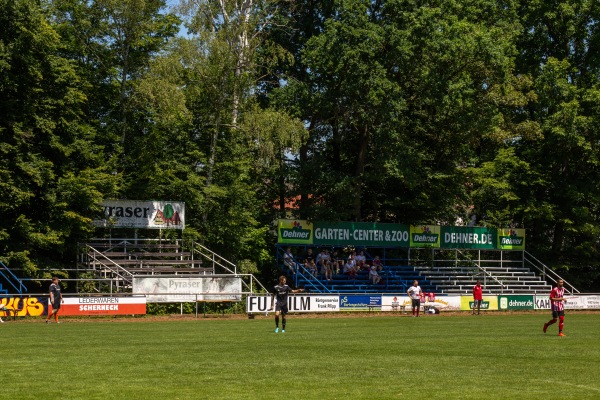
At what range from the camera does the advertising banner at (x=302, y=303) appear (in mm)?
43875

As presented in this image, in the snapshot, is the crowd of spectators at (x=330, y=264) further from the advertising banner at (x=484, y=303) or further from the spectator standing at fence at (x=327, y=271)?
the advertising banner at (x=484, y=303)

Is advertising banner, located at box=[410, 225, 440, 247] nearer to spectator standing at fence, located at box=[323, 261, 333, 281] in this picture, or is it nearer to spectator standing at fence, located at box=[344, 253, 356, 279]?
spectator standing at fence, located at box=[344, 253, 356, 279]

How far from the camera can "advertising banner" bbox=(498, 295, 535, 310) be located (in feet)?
172

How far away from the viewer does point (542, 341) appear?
2689 centimetres

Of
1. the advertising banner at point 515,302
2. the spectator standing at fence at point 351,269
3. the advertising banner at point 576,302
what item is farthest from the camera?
the advertising banner at point 576,302

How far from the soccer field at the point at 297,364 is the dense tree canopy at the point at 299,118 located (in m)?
15.9

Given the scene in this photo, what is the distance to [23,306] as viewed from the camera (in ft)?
128

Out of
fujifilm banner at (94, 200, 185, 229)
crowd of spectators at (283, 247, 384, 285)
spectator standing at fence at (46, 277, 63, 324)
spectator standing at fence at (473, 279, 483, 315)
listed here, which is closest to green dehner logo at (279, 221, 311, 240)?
crowd of spectators at (283, 247, 384, 285)

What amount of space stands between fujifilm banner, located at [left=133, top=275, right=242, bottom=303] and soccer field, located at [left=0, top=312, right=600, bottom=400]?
386 inches

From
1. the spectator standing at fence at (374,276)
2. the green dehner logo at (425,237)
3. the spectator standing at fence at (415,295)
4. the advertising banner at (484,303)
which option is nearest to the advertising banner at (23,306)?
the spectator standing at fence at (415,295)

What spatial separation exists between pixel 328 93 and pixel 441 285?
13119mm

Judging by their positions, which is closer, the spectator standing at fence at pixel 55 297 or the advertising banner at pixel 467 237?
the spectator standing at fence at pixel 55 297

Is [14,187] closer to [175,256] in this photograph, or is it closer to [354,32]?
[175,256]

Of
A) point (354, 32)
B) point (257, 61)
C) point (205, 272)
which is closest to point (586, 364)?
point (205, 272)
